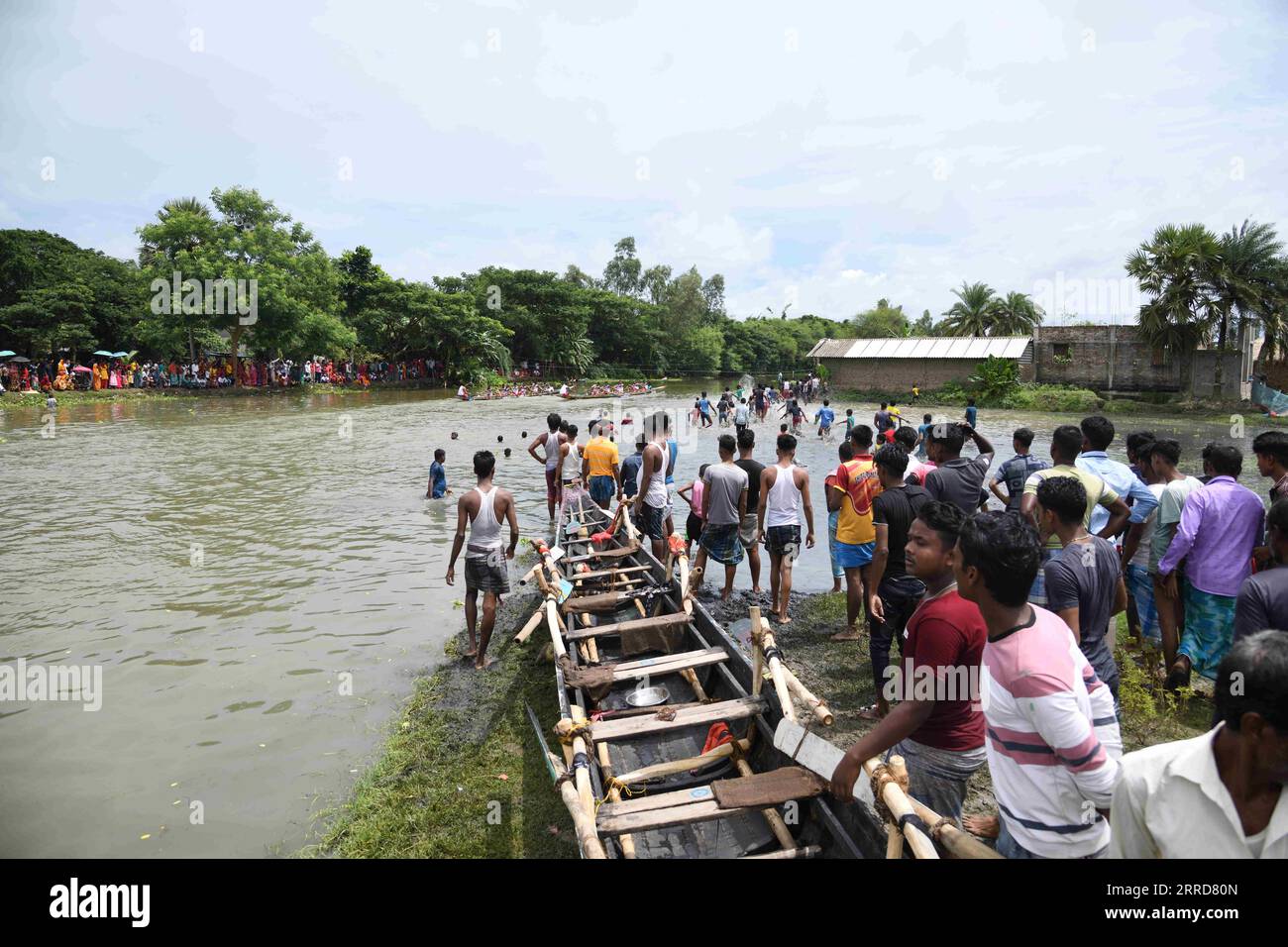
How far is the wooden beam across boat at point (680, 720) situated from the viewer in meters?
4.36

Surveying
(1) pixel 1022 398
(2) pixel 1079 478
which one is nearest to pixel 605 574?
(2) pixel 1079 478

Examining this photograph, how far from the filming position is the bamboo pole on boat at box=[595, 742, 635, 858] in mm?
3600

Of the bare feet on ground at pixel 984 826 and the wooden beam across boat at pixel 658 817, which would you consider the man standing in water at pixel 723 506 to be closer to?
the wooden beam across boat at pixel 658 817

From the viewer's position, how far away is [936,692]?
268 centimetres

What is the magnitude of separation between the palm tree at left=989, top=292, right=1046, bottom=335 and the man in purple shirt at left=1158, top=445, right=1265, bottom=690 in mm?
41948

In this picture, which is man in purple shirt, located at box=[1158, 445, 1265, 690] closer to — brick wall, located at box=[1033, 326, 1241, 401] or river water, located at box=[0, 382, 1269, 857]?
river water, located at box=[0, 382, 1269, 857]

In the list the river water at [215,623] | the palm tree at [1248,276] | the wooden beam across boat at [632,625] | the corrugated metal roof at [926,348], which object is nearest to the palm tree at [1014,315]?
the corrugated metal roof at [926,348]

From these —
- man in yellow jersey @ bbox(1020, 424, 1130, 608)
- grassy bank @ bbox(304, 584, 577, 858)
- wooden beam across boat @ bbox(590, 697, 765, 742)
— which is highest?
man in yellow jersey @ bbox(1020, 424, 1130, 608)

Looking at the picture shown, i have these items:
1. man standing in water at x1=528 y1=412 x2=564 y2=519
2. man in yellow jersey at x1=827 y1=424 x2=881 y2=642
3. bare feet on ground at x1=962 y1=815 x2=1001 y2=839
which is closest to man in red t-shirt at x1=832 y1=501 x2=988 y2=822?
bare feet on ground at x1=962 y1=815 x2=1001 y2=839

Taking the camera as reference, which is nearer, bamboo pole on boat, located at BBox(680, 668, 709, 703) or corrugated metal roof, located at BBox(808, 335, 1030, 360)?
bamboo pole on boat, located at BBox(680, 668, 709, 703)

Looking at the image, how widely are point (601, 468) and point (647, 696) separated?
512 centimetres

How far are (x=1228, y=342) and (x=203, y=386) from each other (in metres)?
44.8

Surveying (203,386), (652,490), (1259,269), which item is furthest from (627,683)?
(203,386)

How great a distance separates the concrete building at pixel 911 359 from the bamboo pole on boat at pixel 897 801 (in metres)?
33.6
